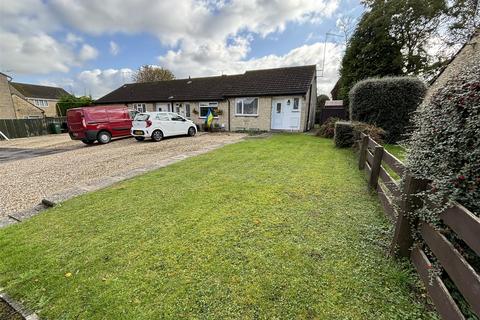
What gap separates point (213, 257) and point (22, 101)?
36947 millimetres

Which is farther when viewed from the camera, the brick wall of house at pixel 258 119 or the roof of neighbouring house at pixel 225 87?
the brick wall of house at pixel 258 119

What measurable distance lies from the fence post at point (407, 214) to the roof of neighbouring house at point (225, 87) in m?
13.0

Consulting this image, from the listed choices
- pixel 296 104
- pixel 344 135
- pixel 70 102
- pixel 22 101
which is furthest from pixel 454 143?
pixel 70 102

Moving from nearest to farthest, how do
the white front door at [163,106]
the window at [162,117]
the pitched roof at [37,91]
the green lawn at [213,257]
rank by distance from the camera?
the green lawn at [213,257], the window at [162,117], the white front door at [163,106], the pitched roof at [37,91]

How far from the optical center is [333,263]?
2314 millimetres

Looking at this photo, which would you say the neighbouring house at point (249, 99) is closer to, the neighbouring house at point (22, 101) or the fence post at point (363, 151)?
the fence post at point (363, 151)

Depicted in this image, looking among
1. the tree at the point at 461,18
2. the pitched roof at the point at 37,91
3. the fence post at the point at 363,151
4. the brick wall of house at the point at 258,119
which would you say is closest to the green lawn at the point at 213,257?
the fence post at the point at 363,151

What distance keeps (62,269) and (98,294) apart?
740 millimetres

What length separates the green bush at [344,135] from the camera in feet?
27.4

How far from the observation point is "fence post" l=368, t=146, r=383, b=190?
3.92 m

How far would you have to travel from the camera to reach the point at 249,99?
53.1ft

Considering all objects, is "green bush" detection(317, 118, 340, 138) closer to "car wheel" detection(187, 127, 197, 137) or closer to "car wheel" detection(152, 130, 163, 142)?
"car wheel" detection(187, 127, 197, 137)

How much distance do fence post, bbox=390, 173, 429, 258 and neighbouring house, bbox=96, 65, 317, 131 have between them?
12979 mm

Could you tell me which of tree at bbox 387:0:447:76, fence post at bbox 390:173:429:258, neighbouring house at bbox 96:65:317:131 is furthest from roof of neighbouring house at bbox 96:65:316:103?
fence post at bbox 390:173:429:258
